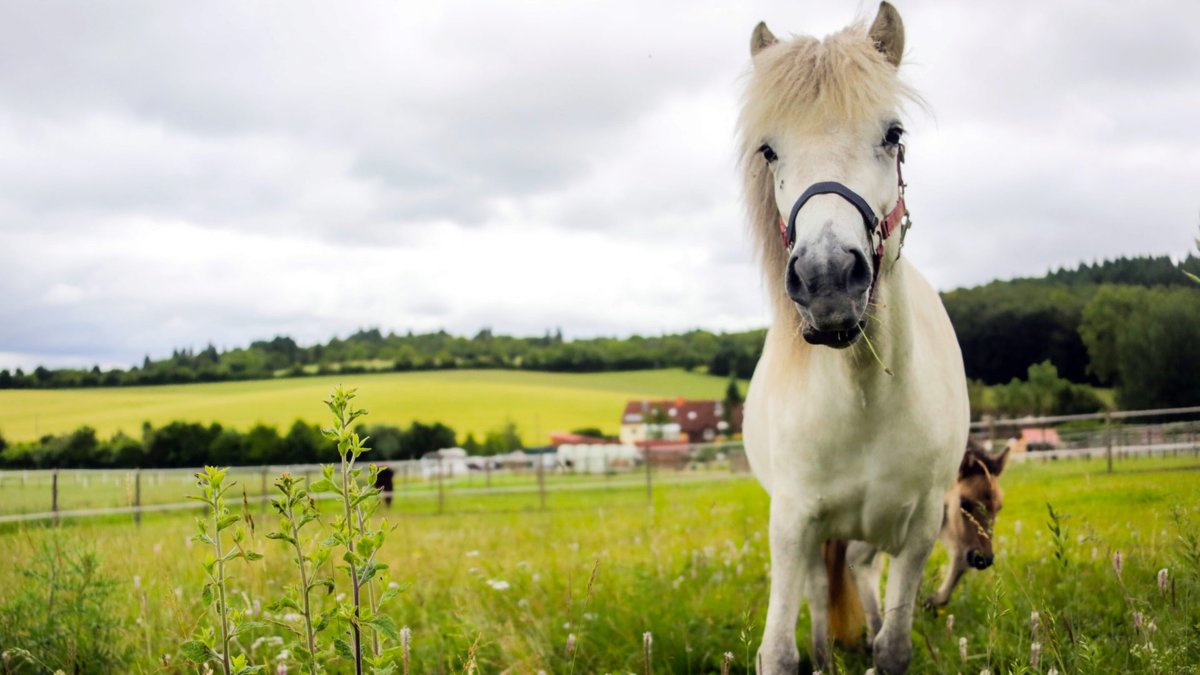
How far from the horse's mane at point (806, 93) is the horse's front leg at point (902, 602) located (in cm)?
113

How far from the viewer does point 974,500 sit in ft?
16.2

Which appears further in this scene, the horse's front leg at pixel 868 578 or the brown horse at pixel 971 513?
the brown horse at pixel 971 513

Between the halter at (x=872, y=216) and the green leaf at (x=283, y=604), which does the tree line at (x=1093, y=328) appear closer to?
the halter at (x=872, y=216)

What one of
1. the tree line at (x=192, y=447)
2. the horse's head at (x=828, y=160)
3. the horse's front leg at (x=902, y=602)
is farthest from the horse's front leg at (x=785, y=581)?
the tree line at (x=192, y=447)

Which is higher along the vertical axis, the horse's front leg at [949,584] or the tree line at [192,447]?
the horse's front leg at [949,584]

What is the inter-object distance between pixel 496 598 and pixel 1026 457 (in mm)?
5724

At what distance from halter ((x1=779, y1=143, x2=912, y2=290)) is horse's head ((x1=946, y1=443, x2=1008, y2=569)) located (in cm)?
235

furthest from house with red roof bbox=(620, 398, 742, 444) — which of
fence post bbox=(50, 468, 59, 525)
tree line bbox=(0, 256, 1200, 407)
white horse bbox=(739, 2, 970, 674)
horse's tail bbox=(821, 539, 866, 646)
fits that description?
white horse bbox=(739, 2, 970, 674)

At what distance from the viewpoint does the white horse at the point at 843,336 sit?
243 cm

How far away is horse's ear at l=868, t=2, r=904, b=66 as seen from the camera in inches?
121

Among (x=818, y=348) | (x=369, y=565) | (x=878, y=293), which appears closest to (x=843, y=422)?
(x=818, y=348)

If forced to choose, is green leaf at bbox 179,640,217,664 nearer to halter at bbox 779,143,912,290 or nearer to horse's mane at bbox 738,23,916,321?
halter at bbox 779,143,912,290

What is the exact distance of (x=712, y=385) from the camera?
69688 mm

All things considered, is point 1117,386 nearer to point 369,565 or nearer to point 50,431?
point 369,565
